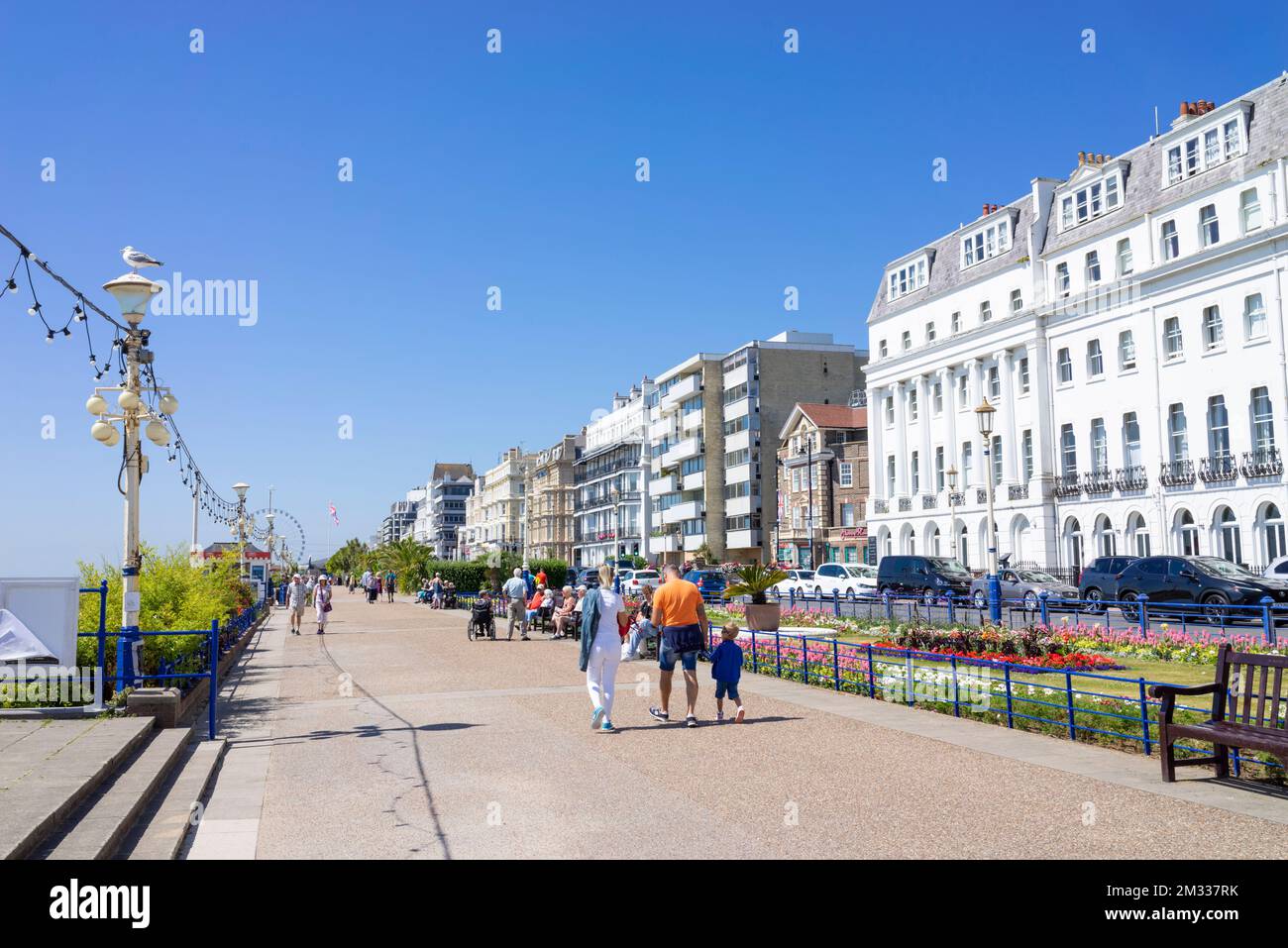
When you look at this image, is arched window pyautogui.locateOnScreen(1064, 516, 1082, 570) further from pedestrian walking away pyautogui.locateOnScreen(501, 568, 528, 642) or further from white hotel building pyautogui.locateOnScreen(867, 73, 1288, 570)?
pedestrian walking away pyautogui.locateOnScreen(501, 568, 528, 642)

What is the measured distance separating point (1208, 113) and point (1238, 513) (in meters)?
15.5

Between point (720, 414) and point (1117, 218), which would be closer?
point (1117, 218)

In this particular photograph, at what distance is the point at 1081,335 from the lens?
150ft

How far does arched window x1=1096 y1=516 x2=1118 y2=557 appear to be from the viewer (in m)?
43.2

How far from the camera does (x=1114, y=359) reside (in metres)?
43.9

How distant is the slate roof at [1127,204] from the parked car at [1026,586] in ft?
54.9

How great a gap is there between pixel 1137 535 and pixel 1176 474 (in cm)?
317

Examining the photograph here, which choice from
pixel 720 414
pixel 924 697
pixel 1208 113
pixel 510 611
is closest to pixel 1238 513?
pixel 1208 113

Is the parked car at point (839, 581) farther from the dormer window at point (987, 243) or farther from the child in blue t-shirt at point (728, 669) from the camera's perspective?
the child in blue t-shirt at point (728, 669)

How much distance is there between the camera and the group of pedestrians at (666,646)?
11469 mm

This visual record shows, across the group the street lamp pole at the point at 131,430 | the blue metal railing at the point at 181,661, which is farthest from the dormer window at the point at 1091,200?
the street lamp pole at the point at 131,430

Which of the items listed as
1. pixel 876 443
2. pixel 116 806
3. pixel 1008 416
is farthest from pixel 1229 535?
pixel 116 806

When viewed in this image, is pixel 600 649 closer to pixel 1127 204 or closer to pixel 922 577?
pixel 922 577
